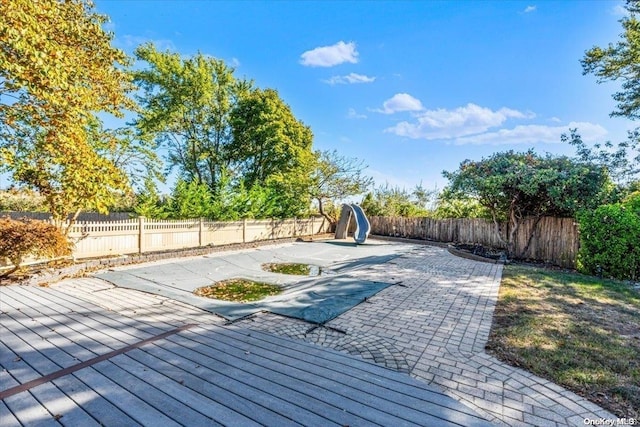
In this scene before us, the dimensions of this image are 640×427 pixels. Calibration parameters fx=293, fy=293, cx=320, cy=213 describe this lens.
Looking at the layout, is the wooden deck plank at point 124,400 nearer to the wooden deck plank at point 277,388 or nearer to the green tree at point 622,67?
the wooden deck plank at point 277,388

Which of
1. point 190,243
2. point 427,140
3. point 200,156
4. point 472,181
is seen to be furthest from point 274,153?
point 472,181

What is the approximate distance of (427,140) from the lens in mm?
18828

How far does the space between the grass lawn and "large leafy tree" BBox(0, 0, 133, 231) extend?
21.9ft

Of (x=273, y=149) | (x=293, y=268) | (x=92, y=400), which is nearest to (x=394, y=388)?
(x=92, y=400)

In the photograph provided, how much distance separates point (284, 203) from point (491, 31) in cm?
1189

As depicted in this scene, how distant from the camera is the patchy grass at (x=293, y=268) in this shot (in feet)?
25.3

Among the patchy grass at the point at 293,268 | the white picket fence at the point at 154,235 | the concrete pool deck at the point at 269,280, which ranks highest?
the white picket fence at the point at 154,235

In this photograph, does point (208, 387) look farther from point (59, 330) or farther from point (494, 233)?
point (494, 233)

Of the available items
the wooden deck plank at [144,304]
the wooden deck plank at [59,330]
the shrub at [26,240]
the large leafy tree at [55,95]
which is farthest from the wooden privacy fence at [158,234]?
the wooden deck plank at [59,330]

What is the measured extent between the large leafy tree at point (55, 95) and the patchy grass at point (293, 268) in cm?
408

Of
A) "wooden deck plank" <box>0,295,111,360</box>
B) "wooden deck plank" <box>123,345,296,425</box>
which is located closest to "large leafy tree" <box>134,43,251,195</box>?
"wooden deck plank" <box>0,295,111,360</box>

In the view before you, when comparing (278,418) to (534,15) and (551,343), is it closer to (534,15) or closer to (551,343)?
(551,343)

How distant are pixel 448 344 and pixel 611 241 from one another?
697 cm

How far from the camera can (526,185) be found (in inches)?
362
